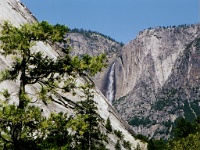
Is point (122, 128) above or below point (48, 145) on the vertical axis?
above

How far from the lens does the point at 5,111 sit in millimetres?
17484

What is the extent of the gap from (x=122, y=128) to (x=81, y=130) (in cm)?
11493

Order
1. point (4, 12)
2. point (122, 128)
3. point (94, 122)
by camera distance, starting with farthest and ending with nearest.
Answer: point (122, 128), point (4, 12), point (94, 122)

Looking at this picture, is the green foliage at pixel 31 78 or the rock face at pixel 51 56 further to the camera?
the rock face at pixel 51 56

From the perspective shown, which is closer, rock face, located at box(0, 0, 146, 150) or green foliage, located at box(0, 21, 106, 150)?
green foliage, located at box(0, 21, 106, 150)

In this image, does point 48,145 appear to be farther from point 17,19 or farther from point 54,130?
point 17,19

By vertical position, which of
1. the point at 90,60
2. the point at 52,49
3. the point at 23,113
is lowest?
the point at 23,113

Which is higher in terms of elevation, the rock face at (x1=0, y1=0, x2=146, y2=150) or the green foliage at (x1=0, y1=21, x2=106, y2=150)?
the rock face at (x1=0, y1=0, x2=146, y2=150)

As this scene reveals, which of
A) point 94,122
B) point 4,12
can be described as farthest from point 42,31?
point 4,12

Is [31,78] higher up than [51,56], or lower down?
lower down

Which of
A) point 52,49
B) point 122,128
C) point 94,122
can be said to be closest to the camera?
point 94,122

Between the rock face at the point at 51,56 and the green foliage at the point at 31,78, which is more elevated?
the rock face at the point at 51,56

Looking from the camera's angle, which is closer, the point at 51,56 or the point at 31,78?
the point at 31,78

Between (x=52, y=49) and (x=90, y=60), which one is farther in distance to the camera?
(x=52, y=49)
